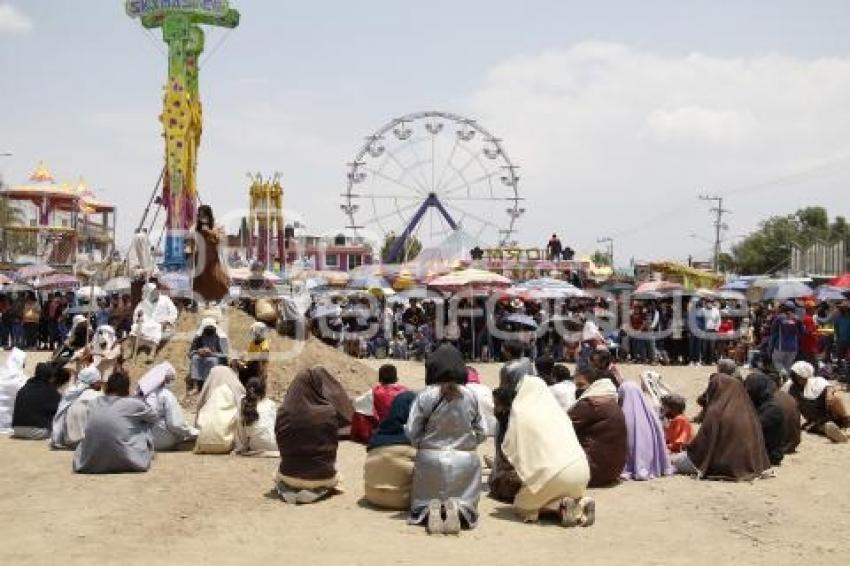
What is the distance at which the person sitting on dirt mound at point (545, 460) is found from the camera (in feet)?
20.7

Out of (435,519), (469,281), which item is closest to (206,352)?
(435,519)

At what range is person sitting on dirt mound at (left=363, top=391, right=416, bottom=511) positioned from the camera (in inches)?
260

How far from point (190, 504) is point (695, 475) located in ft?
13.4

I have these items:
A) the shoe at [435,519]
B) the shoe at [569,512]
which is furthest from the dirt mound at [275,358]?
the shoe at [569,512]

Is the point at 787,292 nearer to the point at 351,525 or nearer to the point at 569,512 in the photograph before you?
the point at 569,512

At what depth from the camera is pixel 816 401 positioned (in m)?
10.1

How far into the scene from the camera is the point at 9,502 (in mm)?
6820

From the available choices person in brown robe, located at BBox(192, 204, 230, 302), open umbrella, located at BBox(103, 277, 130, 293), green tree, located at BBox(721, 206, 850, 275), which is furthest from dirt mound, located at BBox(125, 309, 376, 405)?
green tree, located at BBox(721, 206, 850, 275)

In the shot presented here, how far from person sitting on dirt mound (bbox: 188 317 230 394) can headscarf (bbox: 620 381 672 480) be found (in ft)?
16.0

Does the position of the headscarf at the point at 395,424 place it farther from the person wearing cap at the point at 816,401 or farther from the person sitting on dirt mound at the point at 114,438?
the person wearing cap at the point at 816,401

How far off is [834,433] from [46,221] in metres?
44.5

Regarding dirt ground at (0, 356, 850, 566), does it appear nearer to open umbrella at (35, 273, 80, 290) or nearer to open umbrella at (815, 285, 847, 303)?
open umbrella at (815, 285, 847, 303)

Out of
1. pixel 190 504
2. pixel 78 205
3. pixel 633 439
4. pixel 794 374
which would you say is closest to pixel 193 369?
pixel 190 504

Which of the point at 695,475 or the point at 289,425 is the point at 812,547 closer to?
the point at 695,475
